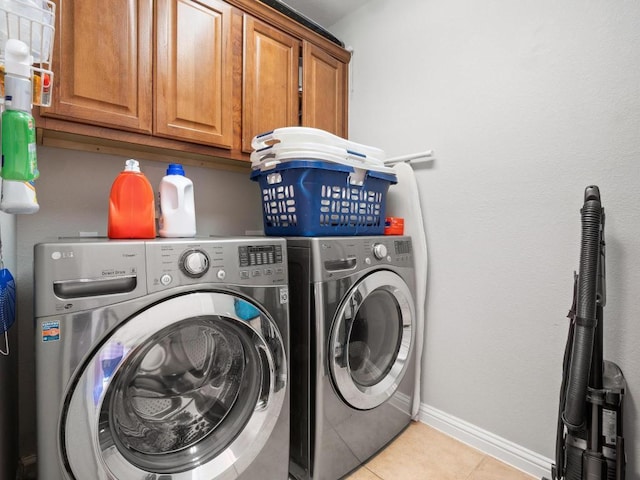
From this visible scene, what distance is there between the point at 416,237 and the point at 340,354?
817 millimetres

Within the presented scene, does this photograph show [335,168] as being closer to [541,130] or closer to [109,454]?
[541,130]

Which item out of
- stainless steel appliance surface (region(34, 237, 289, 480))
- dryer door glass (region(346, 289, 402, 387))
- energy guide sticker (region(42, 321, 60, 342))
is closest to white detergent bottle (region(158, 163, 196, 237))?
stainless steel appliance surface (region(34, 237, 289, 480))

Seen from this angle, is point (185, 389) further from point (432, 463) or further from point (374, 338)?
point (432, 463)

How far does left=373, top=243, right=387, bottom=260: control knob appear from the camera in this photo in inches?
56.7

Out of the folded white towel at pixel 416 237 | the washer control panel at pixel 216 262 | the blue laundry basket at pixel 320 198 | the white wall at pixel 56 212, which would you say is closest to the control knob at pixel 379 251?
the blue laundry basket at pixel 320 198

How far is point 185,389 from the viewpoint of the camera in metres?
1.13

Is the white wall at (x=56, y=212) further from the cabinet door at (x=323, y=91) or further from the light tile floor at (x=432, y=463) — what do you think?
the light tile floor at (x=432, y=463)

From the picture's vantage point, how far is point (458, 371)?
1.64 meters

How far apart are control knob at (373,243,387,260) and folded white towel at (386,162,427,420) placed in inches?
13.4

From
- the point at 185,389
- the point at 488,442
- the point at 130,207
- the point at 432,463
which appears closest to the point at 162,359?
the point at 185,389

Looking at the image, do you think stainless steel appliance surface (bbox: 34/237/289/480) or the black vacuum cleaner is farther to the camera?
the black vacuum cleaner

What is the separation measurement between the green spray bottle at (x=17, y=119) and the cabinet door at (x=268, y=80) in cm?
A: 99

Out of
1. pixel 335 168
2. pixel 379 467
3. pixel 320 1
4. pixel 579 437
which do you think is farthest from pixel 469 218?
pixel 320 1

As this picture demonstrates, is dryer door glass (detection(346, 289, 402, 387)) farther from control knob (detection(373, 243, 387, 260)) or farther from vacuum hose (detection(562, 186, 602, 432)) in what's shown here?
vacuum hose (detection(562, 186, 602, 432))
